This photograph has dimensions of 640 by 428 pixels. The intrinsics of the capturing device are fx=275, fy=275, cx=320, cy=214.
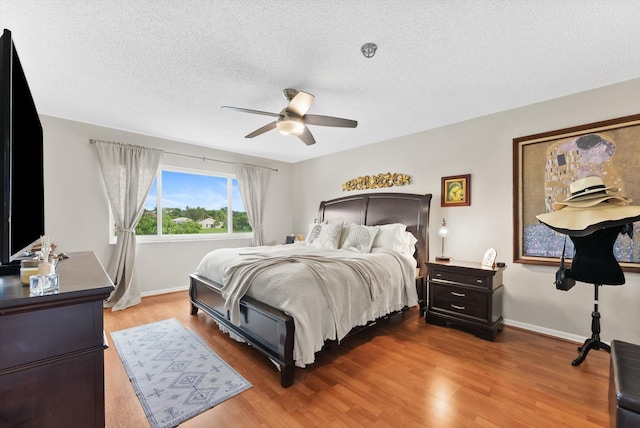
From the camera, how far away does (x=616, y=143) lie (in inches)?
101

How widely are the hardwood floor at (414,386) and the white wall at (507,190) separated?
12.8 inches

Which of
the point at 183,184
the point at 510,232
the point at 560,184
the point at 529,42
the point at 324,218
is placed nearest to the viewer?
the point at 529,42

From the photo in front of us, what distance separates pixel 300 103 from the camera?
8.10 feet

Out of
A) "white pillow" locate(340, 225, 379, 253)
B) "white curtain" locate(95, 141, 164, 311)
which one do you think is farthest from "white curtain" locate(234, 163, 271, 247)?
"white pillow" locate(340, 225, 379, 253)

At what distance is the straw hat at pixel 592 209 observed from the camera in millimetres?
2080

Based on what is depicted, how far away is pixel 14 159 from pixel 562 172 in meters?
4.12

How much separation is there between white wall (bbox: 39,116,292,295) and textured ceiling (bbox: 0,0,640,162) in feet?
1.48

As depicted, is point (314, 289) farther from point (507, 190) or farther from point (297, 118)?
point (507, 190)

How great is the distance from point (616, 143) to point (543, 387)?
2.31 m

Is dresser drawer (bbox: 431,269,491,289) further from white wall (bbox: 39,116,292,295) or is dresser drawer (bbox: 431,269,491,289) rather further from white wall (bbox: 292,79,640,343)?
white wall (bbox: 39,116,292,295)

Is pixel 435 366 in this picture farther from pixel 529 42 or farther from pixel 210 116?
pixel 210 116

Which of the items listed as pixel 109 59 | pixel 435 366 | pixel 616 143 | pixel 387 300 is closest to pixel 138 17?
pixel 109 59

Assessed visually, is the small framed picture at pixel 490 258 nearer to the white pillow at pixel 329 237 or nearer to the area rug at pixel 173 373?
the white pillow at pixel 329 237

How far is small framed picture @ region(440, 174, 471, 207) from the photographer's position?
138 inches
